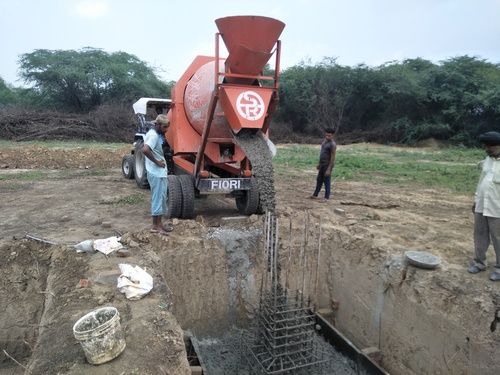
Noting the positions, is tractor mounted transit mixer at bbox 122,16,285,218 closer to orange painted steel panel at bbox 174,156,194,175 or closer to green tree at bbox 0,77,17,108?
orange painted steel panel at bbox 174,156,194,175

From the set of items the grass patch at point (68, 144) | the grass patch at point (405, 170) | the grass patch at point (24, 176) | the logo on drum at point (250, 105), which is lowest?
the grass patch at point (24, 176)

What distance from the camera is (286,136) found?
24.1 metres

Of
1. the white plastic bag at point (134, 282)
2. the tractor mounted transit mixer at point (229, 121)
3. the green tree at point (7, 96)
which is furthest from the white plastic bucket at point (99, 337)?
the green tree at point (7, 96)

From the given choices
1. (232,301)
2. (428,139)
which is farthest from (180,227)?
(428,139)

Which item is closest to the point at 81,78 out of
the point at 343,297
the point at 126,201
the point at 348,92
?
the point at 348,92

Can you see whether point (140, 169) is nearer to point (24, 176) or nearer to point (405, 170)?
point (24, 176)

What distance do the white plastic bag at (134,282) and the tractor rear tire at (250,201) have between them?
2.61 meters

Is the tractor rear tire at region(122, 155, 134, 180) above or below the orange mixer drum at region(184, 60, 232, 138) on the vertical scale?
below

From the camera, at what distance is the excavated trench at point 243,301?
11.7 feet

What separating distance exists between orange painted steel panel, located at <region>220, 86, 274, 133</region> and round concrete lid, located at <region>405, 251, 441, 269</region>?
2594 mm

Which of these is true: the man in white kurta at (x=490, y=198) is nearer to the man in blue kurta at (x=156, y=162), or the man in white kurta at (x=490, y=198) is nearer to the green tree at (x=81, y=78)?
the man in blue kurta at (x=156, y=162)

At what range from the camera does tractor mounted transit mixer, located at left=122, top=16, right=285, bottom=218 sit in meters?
5.03

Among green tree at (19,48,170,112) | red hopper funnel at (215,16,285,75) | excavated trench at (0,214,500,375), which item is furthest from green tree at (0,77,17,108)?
red hopper funnel at (215,16,285,75)

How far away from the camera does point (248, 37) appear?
16.2 ft
